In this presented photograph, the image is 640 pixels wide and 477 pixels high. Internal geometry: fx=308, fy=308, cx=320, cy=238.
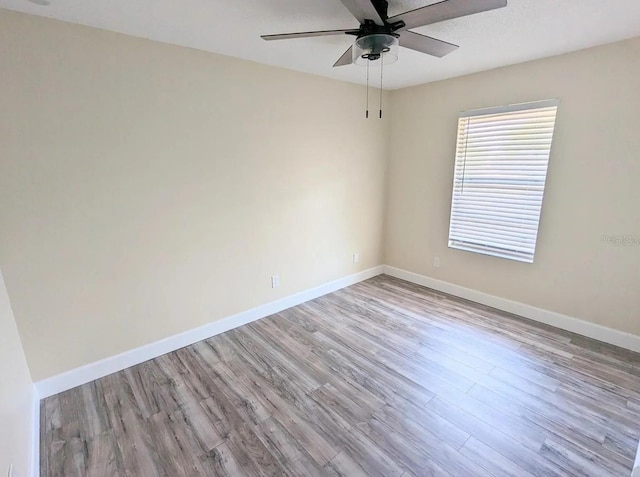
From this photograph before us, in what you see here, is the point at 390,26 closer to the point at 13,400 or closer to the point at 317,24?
the point at 317,24

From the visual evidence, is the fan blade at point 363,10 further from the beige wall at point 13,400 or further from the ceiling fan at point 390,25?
the beige wall at point 13,400

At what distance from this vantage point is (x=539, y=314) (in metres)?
3.06

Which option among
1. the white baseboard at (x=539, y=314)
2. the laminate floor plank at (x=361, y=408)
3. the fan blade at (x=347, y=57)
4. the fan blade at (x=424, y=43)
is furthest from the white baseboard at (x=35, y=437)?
the white baseboard at (x=539, y=314)

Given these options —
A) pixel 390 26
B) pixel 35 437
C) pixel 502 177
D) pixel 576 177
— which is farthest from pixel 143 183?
pixel 576 177

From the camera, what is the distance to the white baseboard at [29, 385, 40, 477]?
1.57 meters

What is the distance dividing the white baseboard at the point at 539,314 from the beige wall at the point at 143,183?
1660mm

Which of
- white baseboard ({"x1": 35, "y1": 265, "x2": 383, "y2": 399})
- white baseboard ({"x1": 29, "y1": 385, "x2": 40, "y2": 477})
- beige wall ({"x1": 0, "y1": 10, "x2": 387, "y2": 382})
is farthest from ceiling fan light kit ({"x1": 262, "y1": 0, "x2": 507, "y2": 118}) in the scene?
white baseboard ({"x1": 29, "y1": 385, "x2": 40, "y2": 477})

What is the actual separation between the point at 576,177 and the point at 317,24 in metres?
2.50

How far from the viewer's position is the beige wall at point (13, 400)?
131cm

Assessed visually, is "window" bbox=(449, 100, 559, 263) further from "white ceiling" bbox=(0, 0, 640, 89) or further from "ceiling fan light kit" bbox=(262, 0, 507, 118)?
"ceiling fan light kit" bbox=(262, 0, 507, 118)

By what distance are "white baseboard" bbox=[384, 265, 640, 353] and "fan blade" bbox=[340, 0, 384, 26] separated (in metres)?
2.98

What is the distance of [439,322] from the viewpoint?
10.1ft

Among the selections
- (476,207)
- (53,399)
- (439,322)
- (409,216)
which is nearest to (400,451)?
(439,322)

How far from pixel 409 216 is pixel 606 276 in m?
2.00
